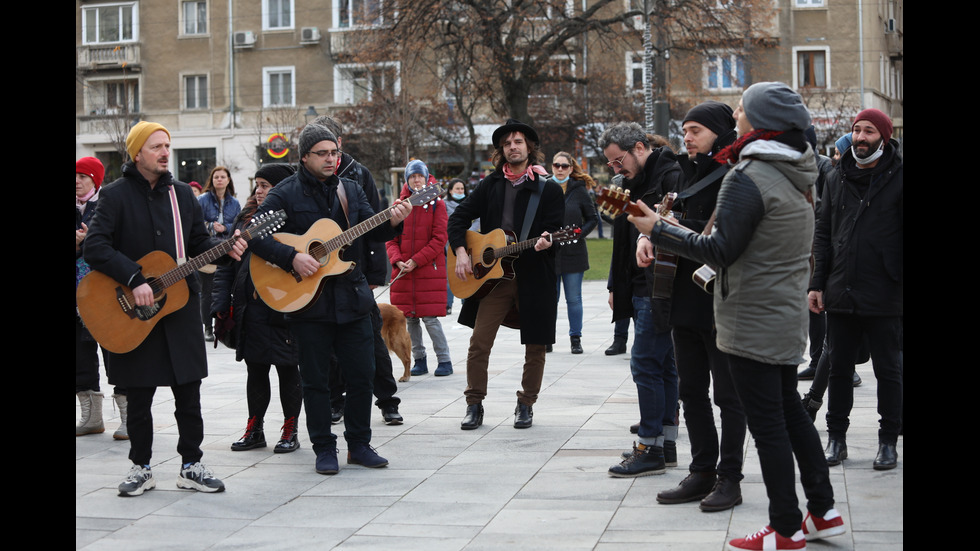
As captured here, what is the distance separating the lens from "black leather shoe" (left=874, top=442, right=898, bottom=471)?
6227mm

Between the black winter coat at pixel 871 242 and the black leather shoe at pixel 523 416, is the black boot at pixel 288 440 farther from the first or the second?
the black winter coat at pixel 871 242

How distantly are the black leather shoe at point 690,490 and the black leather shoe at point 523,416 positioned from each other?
86.6 inches

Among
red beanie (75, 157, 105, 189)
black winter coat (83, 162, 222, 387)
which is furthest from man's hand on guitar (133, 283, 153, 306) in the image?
red beanie (75, 157, 105, 189)

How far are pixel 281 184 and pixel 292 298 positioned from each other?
0.75m

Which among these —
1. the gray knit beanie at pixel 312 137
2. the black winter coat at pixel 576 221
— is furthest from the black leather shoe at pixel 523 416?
the black winter coat at pixel 576 221

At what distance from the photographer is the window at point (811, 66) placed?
4516 cm

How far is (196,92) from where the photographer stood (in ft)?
164

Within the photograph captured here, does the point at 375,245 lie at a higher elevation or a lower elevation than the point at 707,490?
higher

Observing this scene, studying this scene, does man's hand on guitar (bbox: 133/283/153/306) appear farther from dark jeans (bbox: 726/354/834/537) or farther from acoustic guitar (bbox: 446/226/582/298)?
dark jeans (bbox: 726/354/834/537)

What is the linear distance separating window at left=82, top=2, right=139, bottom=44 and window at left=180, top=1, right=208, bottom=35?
2204 millimetres

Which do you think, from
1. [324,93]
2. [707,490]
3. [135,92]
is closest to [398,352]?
[707,490]
